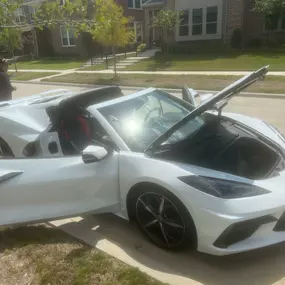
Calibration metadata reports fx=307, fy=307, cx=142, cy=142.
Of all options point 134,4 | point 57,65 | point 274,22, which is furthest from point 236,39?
point 57,65

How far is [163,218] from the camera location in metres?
2.76

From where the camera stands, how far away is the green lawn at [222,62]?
49.4 ft

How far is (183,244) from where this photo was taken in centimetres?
268

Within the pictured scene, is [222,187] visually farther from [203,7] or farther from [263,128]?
[203,7]

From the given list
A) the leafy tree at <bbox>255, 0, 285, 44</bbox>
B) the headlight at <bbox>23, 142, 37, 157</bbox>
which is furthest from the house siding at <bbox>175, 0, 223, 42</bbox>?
the headlight at <bbox>23, 142, 37, 157</bbox>

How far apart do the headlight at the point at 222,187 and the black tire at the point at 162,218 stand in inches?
8.1

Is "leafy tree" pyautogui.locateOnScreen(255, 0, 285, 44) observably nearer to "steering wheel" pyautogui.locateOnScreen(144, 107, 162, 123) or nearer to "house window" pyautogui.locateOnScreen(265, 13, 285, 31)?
"house window" pyautogui.locateOnScreen(265, 13, 285, 31)

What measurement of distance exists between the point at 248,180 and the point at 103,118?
156 centimetres

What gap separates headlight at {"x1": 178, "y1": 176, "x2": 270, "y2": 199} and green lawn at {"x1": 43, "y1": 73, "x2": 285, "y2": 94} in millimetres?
7723

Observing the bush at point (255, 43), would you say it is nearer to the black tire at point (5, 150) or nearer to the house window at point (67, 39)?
the house window at point (67, 39)

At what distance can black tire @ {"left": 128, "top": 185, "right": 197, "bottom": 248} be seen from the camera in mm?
2562

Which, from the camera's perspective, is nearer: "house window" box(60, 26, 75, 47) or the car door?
the car door

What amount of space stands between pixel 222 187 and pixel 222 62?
1564cm

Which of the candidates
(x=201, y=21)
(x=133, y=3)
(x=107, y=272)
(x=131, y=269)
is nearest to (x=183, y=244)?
(x=131, y=269)
